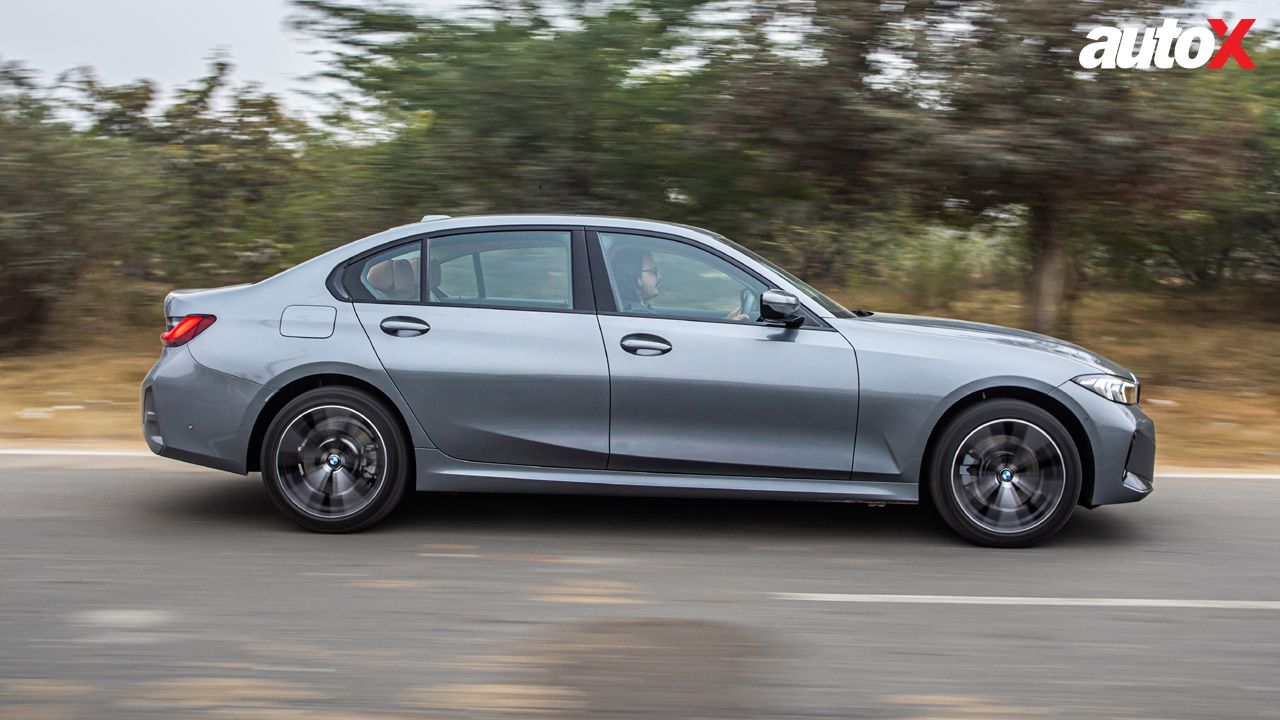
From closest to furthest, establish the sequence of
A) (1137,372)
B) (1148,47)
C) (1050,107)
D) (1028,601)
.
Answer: (1028,601) < (1050,107) < (1148,47) < (1137,372)

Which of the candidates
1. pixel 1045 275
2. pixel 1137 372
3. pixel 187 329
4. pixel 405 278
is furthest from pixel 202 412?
pixel 1137 372

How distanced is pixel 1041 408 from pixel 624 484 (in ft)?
6.63

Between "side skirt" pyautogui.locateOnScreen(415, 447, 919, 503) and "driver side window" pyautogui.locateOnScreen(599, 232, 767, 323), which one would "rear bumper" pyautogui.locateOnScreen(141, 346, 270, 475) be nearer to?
"side skirt" pyautogui.locateOnScreen(415, 447, 919, 503)

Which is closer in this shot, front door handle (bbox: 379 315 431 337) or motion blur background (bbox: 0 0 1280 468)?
front door handle (bbox: 379 315 431 337)

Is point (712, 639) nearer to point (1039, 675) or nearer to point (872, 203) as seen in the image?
point (1039, 675)

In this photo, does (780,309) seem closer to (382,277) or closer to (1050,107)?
(382,277)

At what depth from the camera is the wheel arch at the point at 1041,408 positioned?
18.9ft

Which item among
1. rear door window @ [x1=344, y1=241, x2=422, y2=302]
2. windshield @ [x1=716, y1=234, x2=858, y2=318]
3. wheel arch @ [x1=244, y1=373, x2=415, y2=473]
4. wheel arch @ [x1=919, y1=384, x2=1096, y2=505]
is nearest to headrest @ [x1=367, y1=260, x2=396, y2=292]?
rear door window @ [x1=344, y1=241, x2=422, y2=302]

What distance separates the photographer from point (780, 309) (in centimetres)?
573

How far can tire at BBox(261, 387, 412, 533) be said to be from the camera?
5852mm

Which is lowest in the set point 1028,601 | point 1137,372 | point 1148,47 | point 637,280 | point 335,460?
point 1137,372

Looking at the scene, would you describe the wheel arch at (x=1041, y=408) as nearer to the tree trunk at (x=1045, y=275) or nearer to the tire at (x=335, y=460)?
the tire at (x=335, y=460)

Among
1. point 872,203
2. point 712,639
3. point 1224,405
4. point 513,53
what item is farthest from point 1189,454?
point 513,53

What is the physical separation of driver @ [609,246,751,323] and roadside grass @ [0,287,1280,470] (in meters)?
4.30
